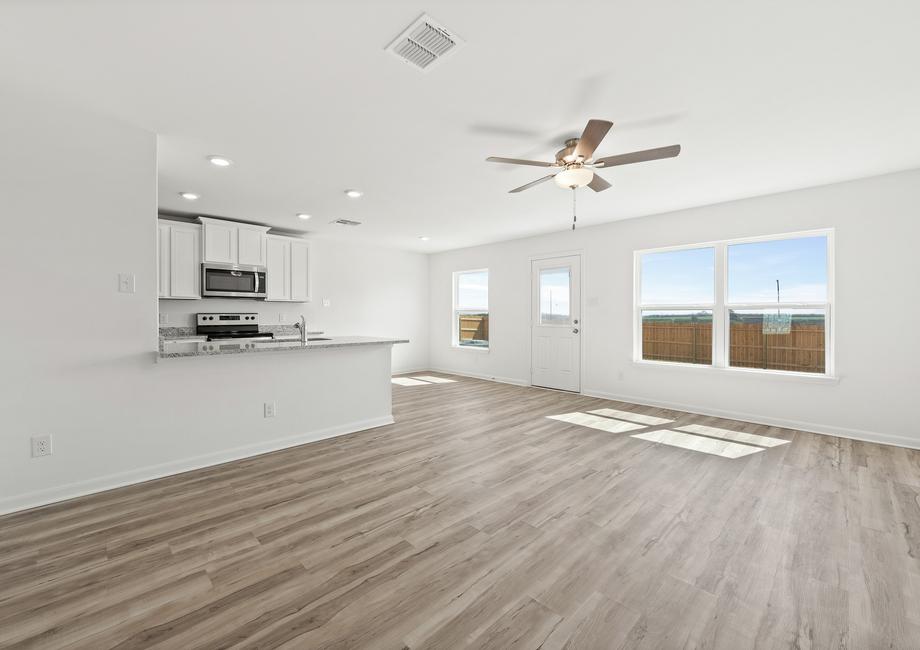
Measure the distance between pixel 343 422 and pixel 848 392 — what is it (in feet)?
16.6

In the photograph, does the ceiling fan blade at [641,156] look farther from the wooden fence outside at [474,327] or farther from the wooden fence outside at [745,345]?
the wooden fence outside at [474,327]

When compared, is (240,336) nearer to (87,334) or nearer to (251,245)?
(251,245)

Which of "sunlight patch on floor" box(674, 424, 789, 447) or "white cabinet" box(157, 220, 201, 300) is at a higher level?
"white cabinet" box(157, 220, 201, 300)

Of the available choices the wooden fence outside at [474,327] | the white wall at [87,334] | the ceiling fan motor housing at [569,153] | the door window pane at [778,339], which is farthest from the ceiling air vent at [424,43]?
the wooden fence outside at [474,327]

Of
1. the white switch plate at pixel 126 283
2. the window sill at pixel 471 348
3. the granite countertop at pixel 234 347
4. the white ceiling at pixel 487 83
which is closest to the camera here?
the white ceiling at pixel 487 83

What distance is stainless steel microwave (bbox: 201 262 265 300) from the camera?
17.3 ft

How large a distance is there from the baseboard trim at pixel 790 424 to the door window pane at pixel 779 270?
1312 mm

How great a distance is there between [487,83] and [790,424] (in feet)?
15.1

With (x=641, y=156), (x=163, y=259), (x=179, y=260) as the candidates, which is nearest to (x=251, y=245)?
(x=179, y=260)

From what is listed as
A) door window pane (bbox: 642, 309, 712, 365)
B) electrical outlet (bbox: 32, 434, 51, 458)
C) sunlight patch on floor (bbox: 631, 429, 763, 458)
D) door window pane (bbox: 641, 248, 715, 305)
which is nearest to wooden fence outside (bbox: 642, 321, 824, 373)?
door window pane (bbox: 642, 309, 712, 365)

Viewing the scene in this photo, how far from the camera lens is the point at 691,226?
497cm

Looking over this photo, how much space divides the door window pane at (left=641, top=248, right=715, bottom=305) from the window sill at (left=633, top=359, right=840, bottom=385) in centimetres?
79

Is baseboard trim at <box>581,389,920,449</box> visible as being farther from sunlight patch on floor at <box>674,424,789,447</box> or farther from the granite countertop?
→ the granite countertop

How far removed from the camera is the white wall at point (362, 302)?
639 cm
